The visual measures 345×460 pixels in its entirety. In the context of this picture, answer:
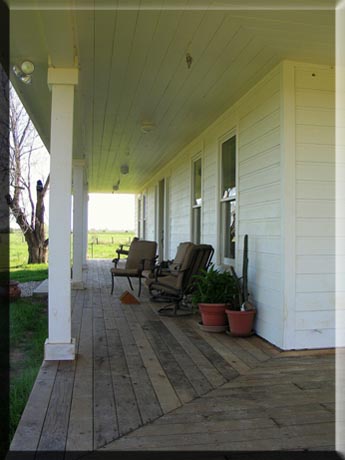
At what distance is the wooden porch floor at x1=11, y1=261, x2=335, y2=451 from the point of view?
2018 millimetres

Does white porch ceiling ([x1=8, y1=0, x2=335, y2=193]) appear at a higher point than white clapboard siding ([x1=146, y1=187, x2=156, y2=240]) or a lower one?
higher

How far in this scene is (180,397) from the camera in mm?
2523

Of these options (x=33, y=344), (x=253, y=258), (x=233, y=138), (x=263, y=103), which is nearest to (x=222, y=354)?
(x=253, y=258)

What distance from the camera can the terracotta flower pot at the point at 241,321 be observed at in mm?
3928

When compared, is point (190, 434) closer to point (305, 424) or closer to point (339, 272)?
point (305, 424)

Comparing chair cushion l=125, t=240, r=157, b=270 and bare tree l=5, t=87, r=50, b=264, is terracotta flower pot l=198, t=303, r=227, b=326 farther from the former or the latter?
bare tree l=5, t=87, r=50, b=264

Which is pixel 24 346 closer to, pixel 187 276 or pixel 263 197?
pixel 187 276

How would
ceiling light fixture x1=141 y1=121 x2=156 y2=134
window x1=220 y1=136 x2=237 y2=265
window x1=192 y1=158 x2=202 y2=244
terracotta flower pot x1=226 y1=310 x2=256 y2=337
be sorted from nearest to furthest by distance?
terracotta flower pot x1=226 y1=310 x2=256 y2=337
window x1=220 y1=136 x2=237 y2=265
ceiling light fixture x1=141 y1=121 x2=156 y2=134
window x1=192 y1=158 x2=202 y2=244

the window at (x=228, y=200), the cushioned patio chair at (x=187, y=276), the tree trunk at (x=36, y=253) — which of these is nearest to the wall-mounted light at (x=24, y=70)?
the window at (x=228, y=200)

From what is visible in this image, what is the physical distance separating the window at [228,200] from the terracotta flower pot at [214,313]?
1.04 metres

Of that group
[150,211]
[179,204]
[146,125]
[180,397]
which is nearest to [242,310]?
[180,397]

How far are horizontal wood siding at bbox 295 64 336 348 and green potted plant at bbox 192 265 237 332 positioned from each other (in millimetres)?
843

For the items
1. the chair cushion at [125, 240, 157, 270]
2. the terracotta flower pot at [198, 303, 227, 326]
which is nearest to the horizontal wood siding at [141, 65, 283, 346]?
the terracotta flower pot at [198, 303, 227, 326]

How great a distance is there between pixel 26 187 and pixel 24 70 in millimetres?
9199
